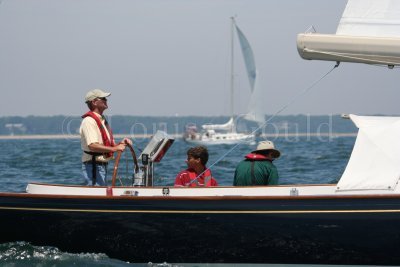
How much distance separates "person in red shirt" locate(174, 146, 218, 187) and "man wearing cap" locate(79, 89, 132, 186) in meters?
0.64

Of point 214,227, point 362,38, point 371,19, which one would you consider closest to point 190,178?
point 214,227

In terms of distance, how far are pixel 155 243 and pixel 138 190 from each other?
627mm

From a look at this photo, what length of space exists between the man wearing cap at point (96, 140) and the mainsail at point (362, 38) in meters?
2.12

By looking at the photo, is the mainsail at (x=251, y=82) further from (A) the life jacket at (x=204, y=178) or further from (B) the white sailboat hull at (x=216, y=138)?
(A) the life jacket at (x=204, y=178)

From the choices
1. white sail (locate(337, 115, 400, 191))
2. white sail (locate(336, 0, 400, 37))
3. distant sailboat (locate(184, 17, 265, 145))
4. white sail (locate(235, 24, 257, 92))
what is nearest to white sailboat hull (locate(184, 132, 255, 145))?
distant sailboat (locate(184, 17, 265, 145))

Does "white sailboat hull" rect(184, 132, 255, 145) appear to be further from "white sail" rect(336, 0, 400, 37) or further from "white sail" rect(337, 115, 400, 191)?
"white sail" rect(337, 115, 400, 191)

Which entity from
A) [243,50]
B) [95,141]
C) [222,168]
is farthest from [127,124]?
[95,141]

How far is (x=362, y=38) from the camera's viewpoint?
9.44 meters

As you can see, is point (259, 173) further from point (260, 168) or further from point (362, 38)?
point (362, 38)

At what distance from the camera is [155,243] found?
384 inches

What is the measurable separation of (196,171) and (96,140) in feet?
3.51

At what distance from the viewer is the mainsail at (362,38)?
367 inches

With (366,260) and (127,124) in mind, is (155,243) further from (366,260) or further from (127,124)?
(127,124)

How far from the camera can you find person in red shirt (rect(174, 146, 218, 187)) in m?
10.0
